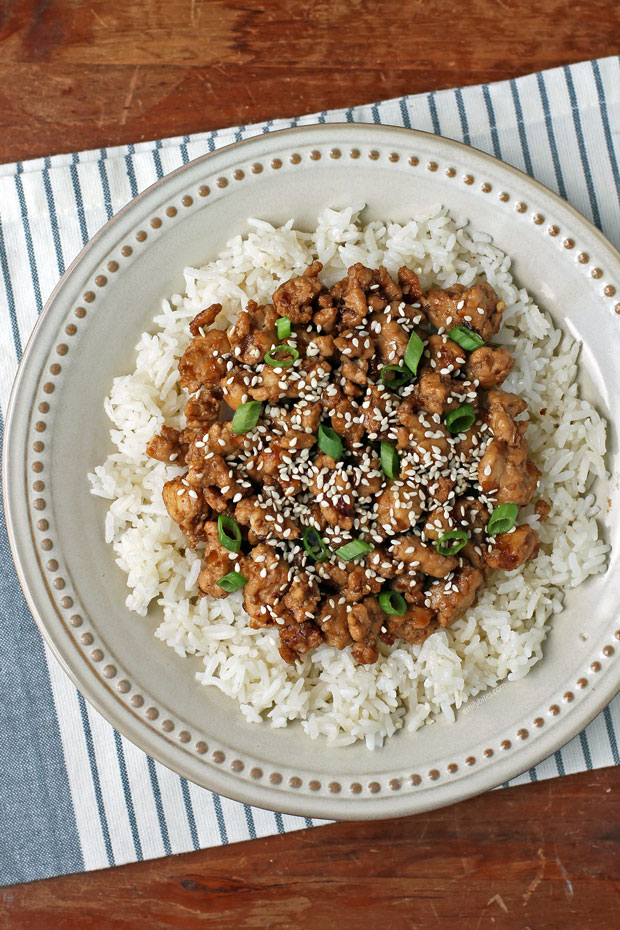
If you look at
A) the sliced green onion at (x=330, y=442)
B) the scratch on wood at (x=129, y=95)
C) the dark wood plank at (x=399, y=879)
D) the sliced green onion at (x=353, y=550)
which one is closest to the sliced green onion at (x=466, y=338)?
the sliced green onion at (x=330, y=442)

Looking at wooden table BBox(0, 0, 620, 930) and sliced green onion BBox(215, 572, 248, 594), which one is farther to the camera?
wooden table BBox(0, 0, 620, 930)

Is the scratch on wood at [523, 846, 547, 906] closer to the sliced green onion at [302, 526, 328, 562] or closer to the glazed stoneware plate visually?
the glazed stoneware plate

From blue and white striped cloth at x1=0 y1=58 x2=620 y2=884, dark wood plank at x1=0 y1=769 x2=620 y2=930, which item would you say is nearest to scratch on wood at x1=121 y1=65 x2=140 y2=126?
blue and white striped cloth at x1=0 y1=58 x2=620 y2=884

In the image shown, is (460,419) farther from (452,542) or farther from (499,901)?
(499,901)

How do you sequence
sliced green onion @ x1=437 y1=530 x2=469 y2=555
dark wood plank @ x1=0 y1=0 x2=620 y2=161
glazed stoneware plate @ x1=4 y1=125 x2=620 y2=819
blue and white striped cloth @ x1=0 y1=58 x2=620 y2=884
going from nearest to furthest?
1. sliced green onion @ x1=437 y1=530 x2=469 y2=555
2. glazed stoneware plate @ x1=4 y1=125 x2=620 y2=819
3. blue and white striped cloth @ x1=0 y1=58 x2=620 y2=884
4. dark wood plank @ x1=0 y1=0 x2=620 y2=161

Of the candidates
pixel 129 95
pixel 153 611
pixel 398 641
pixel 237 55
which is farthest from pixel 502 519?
pixel 129 95

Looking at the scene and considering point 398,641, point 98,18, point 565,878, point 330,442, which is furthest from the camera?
point 98,18

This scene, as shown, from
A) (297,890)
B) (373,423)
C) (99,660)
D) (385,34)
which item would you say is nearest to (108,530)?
(99,660)
